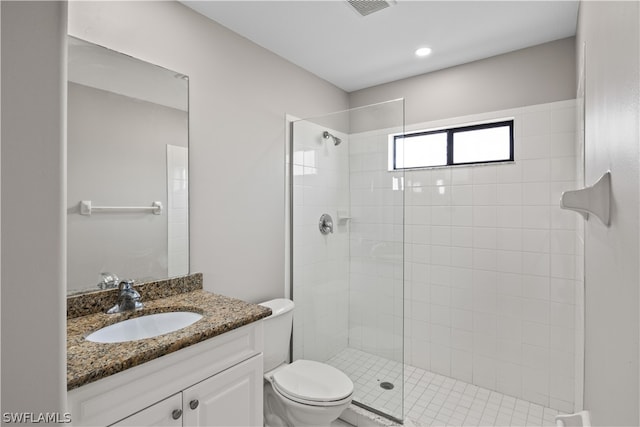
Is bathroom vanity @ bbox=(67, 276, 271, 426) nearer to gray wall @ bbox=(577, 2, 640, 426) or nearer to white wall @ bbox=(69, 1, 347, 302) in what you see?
white wall @ bbox=(69, 1, 347, 302)

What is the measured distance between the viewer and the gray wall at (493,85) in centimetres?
220

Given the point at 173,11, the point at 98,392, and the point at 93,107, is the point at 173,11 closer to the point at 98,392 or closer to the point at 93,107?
the point at 93,107

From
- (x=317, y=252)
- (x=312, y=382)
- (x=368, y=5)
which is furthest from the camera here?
(x=317, y=252)

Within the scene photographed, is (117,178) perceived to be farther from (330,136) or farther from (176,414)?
(330,136)

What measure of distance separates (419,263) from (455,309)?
17.7 inches

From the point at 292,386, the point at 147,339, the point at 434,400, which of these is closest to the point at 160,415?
the point at 147,339

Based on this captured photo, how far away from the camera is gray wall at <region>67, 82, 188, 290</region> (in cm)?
142

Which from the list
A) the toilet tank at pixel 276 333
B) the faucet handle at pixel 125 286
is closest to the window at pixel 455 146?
the toilet tank at pixel 276 333

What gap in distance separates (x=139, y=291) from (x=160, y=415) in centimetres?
67

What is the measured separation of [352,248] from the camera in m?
2.47

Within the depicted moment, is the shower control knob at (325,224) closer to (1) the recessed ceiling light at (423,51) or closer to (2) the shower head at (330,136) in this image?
(2) the shower head at (330,136)

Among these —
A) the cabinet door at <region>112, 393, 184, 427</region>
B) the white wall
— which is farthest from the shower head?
the cabinet door at <region>112, 393, 184, 427</region>

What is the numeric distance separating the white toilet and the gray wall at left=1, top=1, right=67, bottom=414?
167cm

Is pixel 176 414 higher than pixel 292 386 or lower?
higher
